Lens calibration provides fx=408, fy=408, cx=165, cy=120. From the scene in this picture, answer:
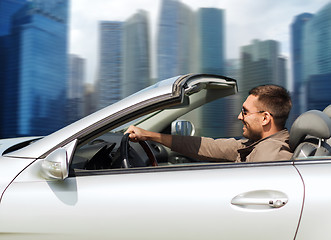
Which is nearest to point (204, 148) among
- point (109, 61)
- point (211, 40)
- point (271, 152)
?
point (271, 152)

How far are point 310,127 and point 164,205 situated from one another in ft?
2.25

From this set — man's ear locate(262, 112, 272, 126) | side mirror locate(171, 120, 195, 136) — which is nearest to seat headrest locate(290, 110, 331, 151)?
man's ear locate(262, 112, 272, 126)

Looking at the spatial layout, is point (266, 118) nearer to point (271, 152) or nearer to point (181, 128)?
point (271, 152)

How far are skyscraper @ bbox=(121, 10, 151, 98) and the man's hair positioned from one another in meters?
3.17

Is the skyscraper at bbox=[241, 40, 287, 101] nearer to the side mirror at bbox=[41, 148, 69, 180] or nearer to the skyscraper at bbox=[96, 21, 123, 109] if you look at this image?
the skyscraper at bbox=[96, 21, 123, 109]

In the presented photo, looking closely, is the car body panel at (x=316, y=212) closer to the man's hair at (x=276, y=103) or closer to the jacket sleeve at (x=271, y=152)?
the jacket sleeve at (x=271, y=152)

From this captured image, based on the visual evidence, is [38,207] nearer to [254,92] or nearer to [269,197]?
[269,197]

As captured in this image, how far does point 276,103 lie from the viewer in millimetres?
1947

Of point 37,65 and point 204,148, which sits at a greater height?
point 37,65

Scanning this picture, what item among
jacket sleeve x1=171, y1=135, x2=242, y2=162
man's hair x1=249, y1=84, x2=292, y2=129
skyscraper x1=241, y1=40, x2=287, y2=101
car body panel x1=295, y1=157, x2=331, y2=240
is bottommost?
car body panel x1=295, y1=157, x2=331, y2=240

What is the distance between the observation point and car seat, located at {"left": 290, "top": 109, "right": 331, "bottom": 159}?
1581mm

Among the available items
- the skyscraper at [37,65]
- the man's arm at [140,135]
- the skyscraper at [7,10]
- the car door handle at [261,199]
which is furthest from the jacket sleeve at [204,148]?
the skyscraper at [7,10]

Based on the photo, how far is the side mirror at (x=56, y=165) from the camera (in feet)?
4.55

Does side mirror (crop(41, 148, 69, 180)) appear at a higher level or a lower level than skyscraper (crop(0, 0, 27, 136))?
lower
